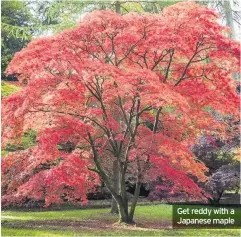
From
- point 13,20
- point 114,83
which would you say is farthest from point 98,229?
point 13,20

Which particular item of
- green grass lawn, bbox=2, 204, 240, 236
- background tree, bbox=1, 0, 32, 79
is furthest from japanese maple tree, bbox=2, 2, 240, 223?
background tree, bbox=1, 0, 32, 79

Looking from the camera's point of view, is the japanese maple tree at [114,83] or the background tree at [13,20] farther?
the background tree at [13,20]

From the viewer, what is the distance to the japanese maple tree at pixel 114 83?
8750 millimetres

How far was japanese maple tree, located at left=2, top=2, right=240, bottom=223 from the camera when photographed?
28.7 feet

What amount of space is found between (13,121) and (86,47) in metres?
2.33

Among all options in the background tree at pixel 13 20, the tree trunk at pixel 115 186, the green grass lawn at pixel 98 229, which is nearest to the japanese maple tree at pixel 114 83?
the green grass lawn at pixel 98 229

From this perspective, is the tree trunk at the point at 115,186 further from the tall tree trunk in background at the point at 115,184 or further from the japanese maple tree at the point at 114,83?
the japanese maple tree at the point at 114,83

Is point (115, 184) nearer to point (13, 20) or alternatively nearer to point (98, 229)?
point (98, 229)

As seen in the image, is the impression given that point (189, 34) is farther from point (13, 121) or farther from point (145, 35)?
point (13, 121)

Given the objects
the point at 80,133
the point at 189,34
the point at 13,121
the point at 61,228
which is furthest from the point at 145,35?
the point at 61,228

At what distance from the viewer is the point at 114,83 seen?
9.32 meters

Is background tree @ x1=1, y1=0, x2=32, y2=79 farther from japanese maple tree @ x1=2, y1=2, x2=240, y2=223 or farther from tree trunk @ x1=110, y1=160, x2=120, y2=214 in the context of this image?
japanese maple tree @ x1=2, y1=2, x2=240, y2=223

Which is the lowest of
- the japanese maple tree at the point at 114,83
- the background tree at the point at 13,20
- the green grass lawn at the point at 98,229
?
the green grass lawn at the point at 98,229

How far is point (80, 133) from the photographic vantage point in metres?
9.95
